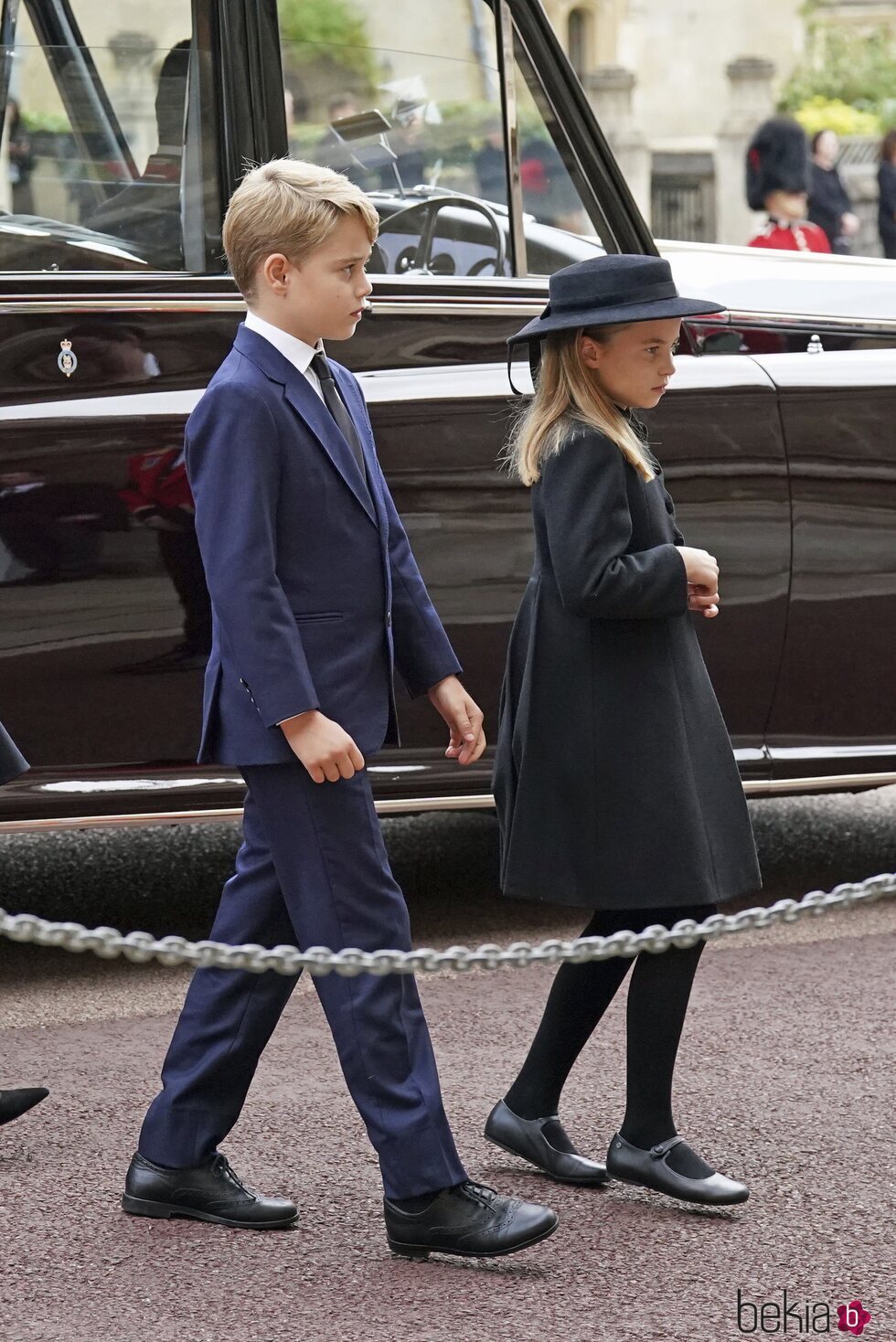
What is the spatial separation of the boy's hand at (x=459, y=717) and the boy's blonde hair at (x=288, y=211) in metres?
0.73

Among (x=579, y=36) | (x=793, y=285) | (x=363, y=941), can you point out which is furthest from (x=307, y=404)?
(x=579, y=36)

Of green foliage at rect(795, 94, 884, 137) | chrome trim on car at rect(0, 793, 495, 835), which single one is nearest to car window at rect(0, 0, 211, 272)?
chrome trim on car at rect(0, 793, 495, 835)

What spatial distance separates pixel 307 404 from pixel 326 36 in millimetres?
1771

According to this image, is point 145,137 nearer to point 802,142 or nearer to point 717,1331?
point 717,1331

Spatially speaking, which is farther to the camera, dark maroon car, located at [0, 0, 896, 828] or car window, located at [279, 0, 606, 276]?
car window, located at [279, 0, 606, 276]

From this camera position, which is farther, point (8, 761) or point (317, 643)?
point (8, 761)

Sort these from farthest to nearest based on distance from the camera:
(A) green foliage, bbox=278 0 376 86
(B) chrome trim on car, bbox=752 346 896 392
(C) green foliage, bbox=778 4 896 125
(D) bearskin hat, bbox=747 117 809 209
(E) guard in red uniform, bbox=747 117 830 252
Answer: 1. (C) green foliage, bbox=778 4 896 125
2. (D) bearskin hat, bbox=747 117 809 209
3. (E) guard in red uniform, bbox=747 117 830 252
4. (B) chrome trim on car, bbox=752 346 896 392
5. (A) green foliage, bbox=278 0 376 86

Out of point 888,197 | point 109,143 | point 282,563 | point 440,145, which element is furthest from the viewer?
point 888,197

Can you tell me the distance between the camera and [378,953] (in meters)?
2.63

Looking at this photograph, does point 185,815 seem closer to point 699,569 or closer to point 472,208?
point 472,208

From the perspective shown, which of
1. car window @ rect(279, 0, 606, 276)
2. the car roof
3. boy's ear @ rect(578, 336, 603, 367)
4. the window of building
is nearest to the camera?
boy's ear @ rect(578, 336, 603, 367)

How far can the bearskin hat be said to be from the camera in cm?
1031

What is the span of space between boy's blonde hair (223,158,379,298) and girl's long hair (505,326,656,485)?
1.37 feet

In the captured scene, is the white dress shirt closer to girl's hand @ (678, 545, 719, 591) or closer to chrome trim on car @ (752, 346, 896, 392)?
girl's hand @ (678, 545, 719, 591)
